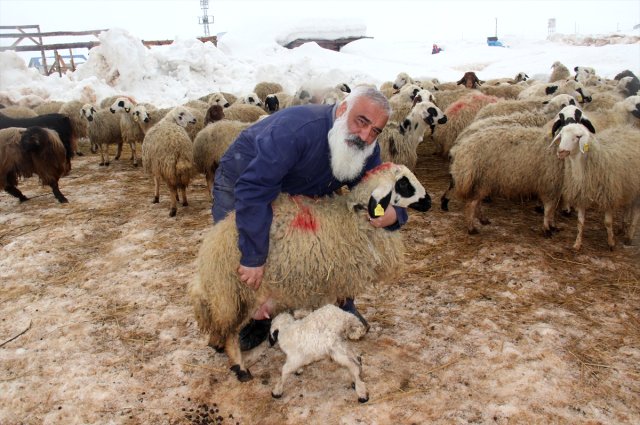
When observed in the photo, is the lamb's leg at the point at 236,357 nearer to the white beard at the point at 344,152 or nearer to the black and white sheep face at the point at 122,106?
the white beard at the point at 344,152

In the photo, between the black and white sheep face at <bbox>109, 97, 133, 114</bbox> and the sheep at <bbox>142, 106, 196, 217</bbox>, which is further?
the black and white sheep face at <bbox>109, 97, 133, 114</bbox>

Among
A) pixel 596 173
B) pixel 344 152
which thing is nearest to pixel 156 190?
pixel 344 152

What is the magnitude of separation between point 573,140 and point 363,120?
3.08 meters

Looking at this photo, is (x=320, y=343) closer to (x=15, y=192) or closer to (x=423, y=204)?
(x=423, y=204)

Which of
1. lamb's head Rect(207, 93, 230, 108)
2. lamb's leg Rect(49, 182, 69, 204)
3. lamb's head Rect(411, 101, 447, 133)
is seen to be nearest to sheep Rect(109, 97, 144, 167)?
lamb's head Rect(207, 93, 230, 108)

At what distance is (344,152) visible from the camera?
9.04 ft

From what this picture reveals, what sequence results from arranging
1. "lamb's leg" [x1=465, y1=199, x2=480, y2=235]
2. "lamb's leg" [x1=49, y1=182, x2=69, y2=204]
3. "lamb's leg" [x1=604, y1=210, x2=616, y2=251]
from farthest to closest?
"lamb's leg" [x1=49, y1=182, x2=69, y2=204] < "lamb's leg" [x1=465, y1=199, x2=480, y2=235] < "lamb's leg" [x1=604, y1=210, x2=616, y2=251]

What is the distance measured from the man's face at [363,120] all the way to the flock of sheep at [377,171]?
0.36m

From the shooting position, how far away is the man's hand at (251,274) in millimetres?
2748

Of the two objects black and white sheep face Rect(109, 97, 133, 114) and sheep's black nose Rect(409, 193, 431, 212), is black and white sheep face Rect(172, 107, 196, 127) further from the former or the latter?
sheep's black nose Rect(409, 193, 431, 212)

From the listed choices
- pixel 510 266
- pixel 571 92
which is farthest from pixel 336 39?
pixel 510 266

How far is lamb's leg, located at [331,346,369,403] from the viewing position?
9.10 ft

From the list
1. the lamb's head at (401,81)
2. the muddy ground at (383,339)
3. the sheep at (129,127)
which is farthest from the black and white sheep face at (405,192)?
the lamb's head at (401,81)

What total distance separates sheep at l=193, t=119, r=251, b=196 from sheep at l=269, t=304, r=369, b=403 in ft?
13.1
